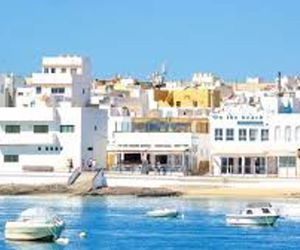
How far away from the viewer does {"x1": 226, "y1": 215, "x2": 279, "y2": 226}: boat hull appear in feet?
233

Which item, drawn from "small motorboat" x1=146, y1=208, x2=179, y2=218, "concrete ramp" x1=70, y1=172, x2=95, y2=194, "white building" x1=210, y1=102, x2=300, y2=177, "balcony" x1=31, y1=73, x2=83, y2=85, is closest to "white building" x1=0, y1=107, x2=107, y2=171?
"concrete ramp" x1=70, y1=172, x2=95, y2=194

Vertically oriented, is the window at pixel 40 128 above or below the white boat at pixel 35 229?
above

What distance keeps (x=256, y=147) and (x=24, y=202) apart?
63.8ft

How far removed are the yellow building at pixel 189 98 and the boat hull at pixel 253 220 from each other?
153 ft

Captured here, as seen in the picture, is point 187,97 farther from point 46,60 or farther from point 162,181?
point 162,181

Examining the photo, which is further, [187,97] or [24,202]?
[187,97]

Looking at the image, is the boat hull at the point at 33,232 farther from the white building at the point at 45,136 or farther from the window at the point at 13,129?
the window at the point at 13,129

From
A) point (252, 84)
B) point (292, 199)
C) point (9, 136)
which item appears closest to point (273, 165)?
point (292, 199)

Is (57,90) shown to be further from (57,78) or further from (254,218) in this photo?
(254,218)

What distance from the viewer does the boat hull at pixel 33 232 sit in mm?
61781

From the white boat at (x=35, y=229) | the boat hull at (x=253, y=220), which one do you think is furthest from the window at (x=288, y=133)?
the white boat at (x=35, y=229)

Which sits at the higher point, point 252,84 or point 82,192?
point 252,84

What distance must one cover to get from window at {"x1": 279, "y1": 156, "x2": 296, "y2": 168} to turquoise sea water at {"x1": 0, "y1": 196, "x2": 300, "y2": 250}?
819cm

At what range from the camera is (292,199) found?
8894 centimetres
